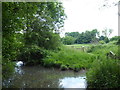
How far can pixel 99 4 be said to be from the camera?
3068 millimetres

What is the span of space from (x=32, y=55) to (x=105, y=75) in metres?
3.50

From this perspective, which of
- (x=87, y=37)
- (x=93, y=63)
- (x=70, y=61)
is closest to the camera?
(x=93, y=63)

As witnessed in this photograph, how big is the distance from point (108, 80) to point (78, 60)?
7.69 feet

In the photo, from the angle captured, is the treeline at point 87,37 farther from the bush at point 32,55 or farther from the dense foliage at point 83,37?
the bush at point 32,55

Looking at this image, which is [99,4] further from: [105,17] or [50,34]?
[50,34]

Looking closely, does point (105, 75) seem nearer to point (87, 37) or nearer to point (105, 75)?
point (105, 75)

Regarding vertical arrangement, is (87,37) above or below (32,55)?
above

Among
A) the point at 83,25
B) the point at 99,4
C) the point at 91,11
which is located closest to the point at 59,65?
the point at 83,25

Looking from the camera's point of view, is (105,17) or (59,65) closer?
(105,17)

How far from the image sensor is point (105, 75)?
2312mm

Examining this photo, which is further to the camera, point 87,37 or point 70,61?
point 87,37

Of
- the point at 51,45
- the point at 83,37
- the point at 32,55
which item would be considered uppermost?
the point at 83,37

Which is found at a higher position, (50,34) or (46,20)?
(46,20)

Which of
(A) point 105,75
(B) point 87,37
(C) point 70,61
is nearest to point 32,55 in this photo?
(C) point 70,61
